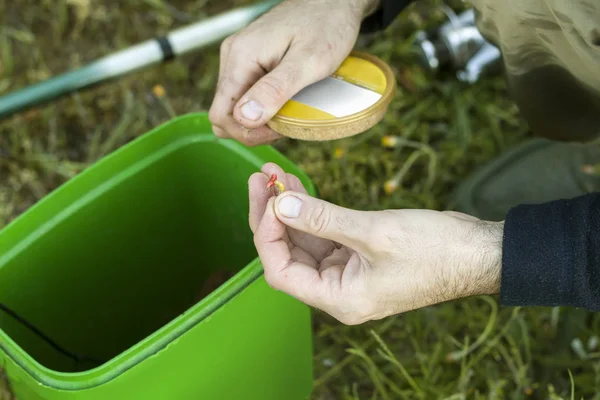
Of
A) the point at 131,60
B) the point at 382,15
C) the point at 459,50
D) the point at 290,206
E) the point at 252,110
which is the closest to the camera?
the point at 290,206

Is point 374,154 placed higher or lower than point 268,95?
lower

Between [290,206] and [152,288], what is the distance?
0.51 meters

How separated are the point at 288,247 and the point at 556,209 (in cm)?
33

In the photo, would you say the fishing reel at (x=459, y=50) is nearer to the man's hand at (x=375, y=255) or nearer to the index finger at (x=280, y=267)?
the man's hand at (x=375, y=255)

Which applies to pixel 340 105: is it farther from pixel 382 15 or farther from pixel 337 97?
pixel 382 15

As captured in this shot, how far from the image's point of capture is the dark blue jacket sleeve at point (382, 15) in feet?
3.81

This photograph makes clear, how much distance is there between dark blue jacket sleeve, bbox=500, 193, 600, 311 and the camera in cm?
80

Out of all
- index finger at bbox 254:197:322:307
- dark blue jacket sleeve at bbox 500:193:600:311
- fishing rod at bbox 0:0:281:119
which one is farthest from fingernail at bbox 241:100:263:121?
fishing rod at bbox 0:0:281:119

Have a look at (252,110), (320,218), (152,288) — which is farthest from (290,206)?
(152,288)

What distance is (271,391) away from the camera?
107 cm

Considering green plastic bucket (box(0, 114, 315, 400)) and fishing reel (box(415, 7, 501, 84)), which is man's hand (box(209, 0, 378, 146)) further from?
fishing reel (box(415, 7, 501, 84))

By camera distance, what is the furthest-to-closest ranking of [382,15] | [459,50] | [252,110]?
[459,50]
[382,15]
[252,110]

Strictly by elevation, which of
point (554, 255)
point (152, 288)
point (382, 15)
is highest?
point (382, 15)

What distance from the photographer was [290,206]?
2.63ft
